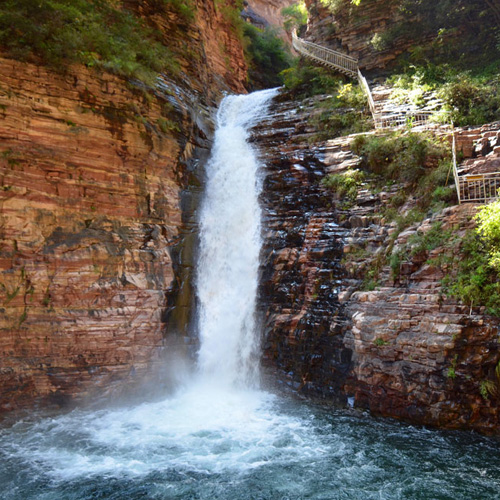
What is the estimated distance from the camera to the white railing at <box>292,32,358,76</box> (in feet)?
63.9

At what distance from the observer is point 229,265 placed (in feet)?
44.8

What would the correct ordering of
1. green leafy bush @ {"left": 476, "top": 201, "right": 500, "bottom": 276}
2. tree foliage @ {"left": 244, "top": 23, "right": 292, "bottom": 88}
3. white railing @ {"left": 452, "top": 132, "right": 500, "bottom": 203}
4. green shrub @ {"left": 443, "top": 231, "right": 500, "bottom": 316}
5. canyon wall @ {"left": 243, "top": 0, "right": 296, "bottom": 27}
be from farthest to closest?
1. canyon wall @ {"left": 243, "top": 0, "right": 296, "bottom": 27}
2. tree foliage @ {"left": 244, "top": 23, "right": 292, "bottom": 88}
3. white railing @ {"left": 452, "top": 132, "right": 500, "bottom": 203}
4. green leafy bush @ {"left": 476, "top": 201, "right": 500, "bottom": 276}
5. green shrub @ {"left": 443, "top": 231, "right": 500, "bottom": 316}

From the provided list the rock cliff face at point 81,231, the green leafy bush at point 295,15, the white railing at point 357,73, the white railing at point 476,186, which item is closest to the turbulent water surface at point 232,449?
the rock cliff face at point 81,231

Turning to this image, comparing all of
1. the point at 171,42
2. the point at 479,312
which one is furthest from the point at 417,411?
the point at 171,42

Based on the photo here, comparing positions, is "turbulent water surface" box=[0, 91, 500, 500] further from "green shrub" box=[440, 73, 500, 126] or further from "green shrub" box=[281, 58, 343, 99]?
"green shrub" box=[281, 58, 343, 99]

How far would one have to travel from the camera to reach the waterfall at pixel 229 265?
12477mm

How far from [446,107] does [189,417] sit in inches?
508

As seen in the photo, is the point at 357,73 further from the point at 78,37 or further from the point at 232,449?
the point at 232,449

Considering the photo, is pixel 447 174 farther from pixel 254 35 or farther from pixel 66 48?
pixel 254 35

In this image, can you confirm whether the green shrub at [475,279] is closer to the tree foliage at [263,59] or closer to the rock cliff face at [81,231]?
the rock cliff face at [81,231]

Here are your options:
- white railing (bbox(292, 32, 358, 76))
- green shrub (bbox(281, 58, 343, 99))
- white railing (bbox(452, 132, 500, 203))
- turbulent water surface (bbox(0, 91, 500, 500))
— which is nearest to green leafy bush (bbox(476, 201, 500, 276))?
white railing (bbox(452, 132, 500, 203))

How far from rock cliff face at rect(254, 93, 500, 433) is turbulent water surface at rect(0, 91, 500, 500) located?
0.63m

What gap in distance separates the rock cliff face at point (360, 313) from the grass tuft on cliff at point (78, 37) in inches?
238

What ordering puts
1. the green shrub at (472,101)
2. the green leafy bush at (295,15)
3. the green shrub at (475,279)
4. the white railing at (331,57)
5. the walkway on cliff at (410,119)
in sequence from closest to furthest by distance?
the green shrub at (475,279), the walkway on cliff at (410,119), the green shrub at (472,101), the white railing at (331,57), the green leafy bush at (295,15)
